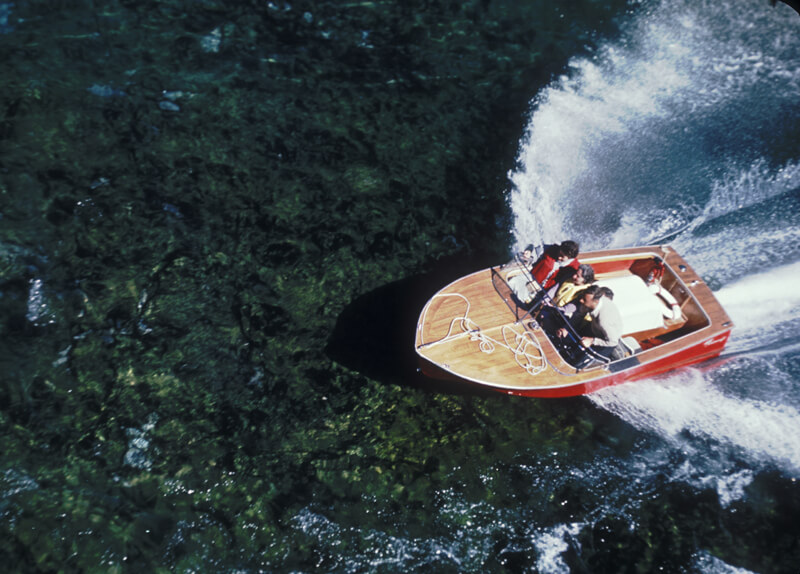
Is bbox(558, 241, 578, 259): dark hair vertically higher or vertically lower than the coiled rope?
higher

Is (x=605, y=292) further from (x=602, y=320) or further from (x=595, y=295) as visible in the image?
(x=602, y=320)

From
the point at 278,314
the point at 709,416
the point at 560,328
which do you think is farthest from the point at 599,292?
the point at 278,314

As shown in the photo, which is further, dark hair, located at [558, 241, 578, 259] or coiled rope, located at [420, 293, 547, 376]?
dark hair, located at [558, 241, 578, 259]

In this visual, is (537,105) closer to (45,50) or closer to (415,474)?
(415,474)

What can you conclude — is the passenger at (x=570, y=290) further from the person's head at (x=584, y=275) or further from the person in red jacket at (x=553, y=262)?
the person in red jacket at (x=553, y=262)

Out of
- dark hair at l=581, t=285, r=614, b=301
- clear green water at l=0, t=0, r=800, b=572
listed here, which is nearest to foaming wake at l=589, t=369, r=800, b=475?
clear green water at l=0, t=0, r=800, b=572

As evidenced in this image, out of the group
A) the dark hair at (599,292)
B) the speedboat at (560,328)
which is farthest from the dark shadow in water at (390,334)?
the dark hair at (599,292)

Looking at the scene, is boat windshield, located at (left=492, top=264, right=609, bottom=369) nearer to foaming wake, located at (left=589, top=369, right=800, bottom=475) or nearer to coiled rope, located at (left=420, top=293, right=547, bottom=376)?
coiled rope, located at (left=420, top=293, right=547, bottom=376)
